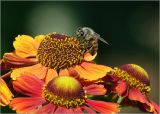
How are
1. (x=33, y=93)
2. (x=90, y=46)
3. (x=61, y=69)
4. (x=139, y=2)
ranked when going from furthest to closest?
(x=139, y=2) < (x=90, y=46) < (x=61, y=69) < (x=33, y=93)

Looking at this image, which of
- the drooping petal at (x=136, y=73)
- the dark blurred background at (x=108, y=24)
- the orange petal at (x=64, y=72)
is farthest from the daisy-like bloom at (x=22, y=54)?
the dark blurred background at (x=108, y=24)

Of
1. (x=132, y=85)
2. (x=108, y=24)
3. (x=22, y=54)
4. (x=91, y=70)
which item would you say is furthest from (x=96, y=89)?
(x=108, y=24)

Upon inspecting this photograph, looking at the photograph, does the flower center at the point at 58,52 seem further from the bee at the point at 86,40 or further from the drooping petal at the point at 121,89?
the drooping petal at the point at 121,89

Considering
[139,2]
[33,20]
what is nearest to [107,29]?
[139,2]

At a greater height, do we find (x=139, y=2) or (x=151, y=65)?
(x=139, y=2)

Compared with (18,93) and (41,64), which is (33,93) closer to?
(18,93)

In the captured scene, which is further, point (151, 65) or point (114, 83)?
point (151, 65)

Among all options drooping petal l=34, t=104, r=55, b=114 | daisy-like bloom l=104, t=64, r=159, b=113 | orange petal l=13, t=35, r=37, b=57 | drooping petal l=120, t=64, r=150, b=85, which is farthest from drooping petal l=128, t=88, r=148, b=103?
orange petal l=13, t=35, r=37, b=57

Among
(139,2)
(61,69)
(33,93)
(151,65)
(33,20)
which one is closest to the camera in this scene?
(33,93)
